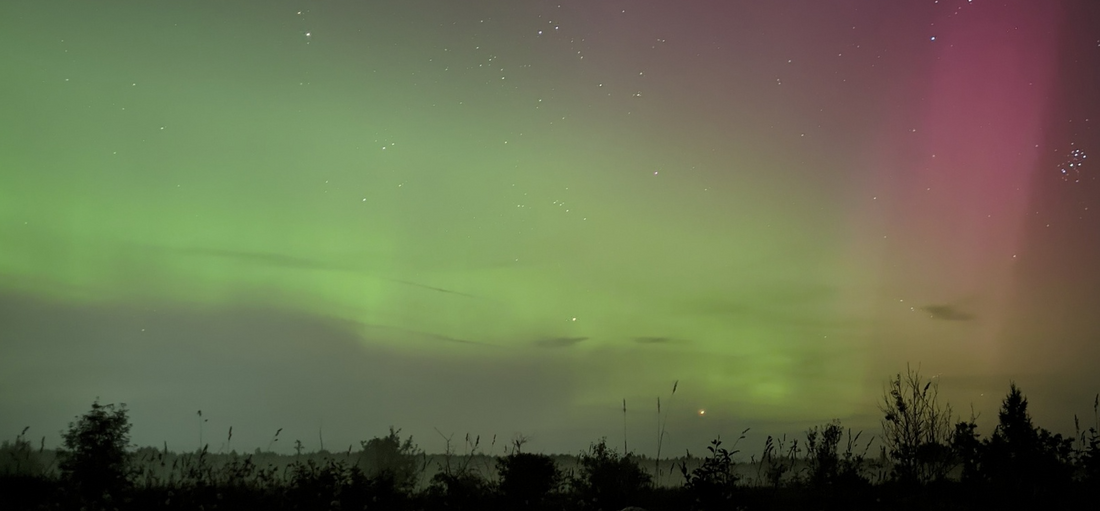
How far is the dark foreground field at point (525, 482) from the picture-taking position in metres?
11.1

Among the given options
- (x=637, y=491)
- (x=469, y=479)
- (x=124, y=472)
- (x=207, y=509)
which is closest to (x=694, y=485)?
(x=637, y=491)

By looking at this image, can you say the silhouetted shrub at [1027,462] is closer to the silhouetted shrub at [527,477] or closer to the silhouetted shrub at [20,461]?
the silhouetted shrub at [527,477]

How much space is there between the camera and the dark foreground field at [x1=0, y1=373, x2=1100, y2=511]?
11055mm

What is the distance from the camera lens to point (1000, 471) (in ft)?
51.7

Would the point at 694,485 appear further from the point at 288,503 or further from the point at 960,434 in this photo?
the point at 960,434

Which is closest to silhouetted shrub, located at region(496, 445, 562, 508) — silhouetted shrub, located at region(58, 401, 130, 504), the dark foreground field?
the dark foreground field

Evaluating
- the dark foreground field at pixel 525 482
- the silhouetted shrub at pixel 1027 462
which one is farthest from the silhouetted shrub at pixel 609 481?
the silhouetted shrub at pixel 1027 462

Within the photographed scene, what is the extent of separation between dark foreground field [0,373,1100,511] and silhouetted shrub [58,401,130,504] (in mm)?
22

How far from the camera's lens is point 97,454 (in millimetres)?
13016

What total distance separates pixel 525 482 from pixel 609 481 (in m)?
2.38

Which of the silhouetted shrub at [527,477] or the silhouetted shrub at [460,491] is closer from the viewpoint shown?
the silhouetted shrub at [460,491]

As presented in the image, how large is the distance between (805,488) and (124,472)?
12.6 m

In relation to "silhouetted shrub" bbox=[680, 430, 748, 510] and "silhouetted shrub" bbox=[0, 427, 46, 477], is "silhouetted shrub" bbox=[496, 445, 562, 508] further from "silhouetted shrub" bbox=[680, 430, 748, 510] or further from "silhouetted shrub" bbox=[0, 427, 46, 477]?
"silhouetted shrub" bbox=[0, 427, 46, 477]

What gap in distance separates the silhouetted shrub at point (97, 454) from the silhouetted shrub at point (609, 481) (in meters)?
7.69
